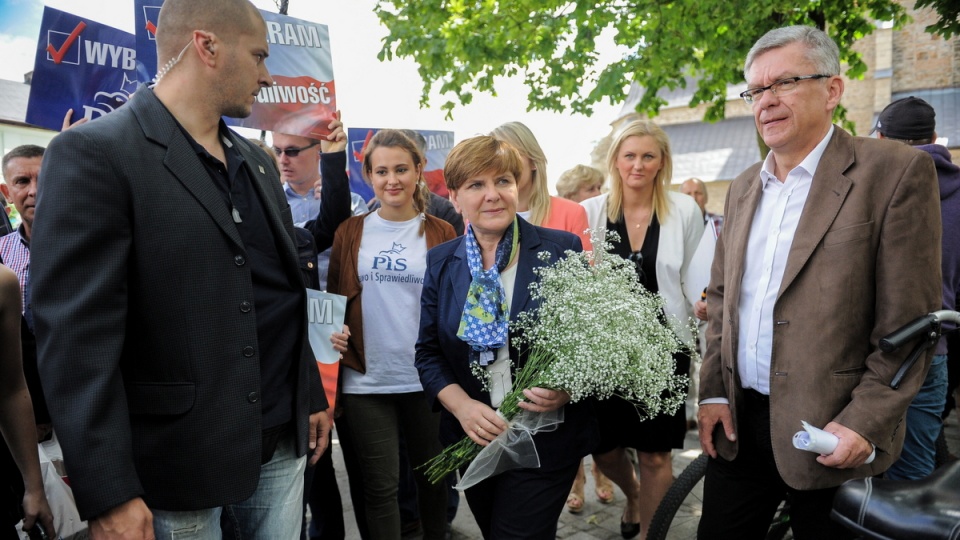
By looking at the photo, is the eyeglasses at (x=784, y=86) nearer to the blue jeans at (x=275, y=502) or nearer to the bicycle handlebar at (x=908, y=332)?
the bicycle handlebar at (x=908, y=332)

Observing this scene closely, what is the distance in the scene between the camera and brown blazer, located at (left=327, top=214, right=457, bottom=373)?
3.68 metres

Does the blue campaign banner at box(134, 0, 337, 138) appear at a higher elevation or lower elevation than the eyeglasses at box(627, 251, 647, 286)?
higher

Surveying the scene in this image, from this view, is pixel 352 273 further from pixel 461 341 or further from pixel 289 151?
pixel 289 151

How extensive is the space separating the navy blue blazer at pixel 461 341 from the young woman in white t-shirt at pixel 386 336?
765 millimetres

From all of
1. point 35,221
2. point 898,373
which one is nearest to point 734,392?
point 898,373

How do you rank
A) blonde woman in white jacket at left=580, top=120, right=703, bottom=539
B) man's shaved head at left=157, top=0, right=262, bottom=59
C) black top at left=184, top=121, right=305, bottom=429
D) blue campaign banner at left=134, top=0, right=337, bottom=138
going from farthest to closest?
blonde woman in white jacket at left=580, top=120, right=703, bottom=539
blue campaign banner at left=134, top=0, right=337, bottom=138
black top at left=184, top=121, right=305, bottom=429
man's shaved head at left=157, top=0, right=262, bottom=59

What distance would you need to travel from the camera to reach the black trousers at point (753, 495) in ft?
7.82

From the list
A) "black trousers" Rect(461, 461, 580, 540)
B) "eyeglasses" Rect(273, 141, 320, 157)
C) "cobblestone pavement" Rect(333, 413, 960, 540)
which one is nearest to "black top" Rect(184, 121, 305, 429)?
"black trousers" Rect(461, 461, 580, 540)

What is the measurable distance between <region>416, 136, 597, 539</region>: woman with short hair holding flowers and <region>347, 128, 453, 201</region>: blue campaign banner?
10.3 feet

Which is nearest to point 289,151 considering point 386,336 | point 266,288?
point 386,336

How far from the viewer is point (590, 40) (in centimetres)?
929

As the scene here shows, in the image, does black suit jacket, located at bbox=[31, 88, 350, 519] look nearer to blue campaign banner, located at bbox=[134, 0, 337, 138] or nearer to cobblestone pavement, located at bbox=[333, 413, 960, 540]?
blue campaign banner, located at bbox=[134, 0, 337, 138]

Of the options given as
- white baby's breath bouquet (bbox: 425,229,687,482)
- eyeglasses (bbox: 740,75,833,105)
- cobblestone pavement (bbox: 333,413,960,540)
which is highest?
eyeglasses (bbox: 740,75,833,105)

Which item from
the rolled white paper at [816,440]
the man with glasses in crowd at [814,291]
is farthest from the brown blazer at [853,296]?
the rolled white paper at [816,440]
